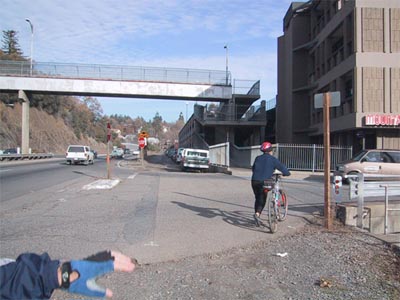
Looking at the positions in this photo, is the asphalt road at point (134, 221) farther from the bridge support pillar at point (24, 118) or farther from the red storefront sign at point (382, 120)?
the bridge support pillar at point (24, 118)

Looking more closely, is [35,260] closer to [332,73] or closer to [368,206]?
[368,206]

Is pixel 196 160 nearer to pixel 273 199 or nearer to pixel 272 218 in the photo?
pixel 273 199

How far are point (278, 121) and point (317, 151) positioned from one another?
61.4ft

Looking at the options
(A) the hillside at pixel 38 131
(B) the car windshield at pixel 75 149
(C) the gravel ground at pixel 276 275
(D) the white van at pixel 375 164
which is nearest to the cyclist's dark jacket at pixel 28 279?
(C) the gravel ground at pixel 276 275

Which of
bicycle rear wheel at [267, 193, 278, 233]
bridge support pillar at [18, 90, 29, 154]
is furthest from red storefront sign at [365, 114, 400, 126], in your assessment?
bridge support pillar at [18, 90, 29, 154]

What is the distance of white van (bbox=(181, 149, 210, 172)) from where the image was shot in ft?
109

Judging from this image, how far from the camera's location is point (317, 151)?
27266 millimetres

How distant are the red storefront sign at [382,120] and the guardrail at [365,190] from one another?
1633cm

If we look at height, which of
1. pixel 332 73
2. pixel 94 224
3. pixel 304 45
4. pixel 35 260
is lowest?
pixel 94 224

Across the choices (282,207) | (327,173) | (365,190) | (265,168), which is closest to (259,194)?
(265,168)

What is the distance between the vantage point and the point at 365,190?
395 inches

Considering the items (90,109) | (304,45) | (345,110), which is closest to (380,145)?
(345,110)

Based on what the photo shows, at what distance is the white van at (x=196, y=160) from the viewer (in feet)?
109

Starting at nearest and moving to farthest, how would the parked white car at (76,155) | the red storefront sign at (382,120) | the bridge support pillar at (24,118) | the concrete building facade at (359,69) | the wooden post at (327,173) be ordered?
the wooden post at (327,173)
the red storefront sign at (382,120)
the concrete building facade at (359,69)
the parked white car at (76,155)
the bridge support pillar at (24,118)
